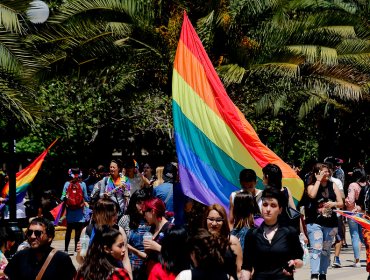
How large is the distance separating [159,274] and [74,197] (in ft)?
35.5

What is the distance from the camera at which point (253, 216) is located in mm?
9344

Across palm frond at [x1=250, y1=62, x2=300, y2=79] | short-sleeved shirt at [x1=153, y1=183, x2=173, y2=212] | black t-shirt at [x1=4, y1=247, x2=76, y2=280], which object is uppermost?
palm frond at [x1=250, y1=62, x2=300, y2=79]

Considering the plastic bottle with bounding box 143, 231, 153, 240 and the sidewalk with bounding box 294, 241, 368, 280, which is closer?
the plastic bottle with bounding box 143, 231, 153, 240

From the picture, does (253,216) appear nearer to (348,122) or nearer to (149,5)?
(149,5)

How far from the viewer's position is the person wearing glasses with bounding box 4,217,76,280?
7.64 metres

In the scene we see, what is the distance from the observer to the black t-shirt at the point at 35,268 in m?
7.62

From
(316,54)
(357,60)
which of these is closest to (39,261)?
(316,54)

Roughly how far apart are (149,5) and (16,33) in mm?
5074

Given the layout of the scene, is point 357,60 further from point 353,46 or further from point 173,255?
point 173,255

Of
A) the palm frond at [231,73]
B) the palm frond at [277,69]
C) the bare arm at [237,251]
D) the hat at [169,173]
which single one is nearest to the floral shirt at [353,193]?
the palm frond at [277,69]

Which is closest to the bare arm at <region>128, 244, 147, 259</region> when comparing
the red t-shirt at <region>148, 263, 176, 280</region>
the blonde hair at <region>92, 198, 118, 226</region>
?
the blonde hair at <region>92, 198, 118, 226</region>

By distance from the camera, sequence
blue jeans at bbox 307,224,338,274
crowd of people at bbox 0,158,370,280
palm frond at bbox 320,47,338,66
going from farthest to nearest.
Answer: palm frond at bbox 320,47,338,66 < blue jeans at bbox 307,224,338,274 < crowd of people at bbox 0,158,370,280

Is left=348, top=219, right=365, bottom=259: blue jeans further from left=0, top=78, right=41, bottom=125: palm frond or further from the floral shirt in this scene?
left=0, top=78, right=41, bottom=125: palm frond

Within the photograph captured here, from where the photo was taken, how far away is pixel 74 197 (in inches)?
719
